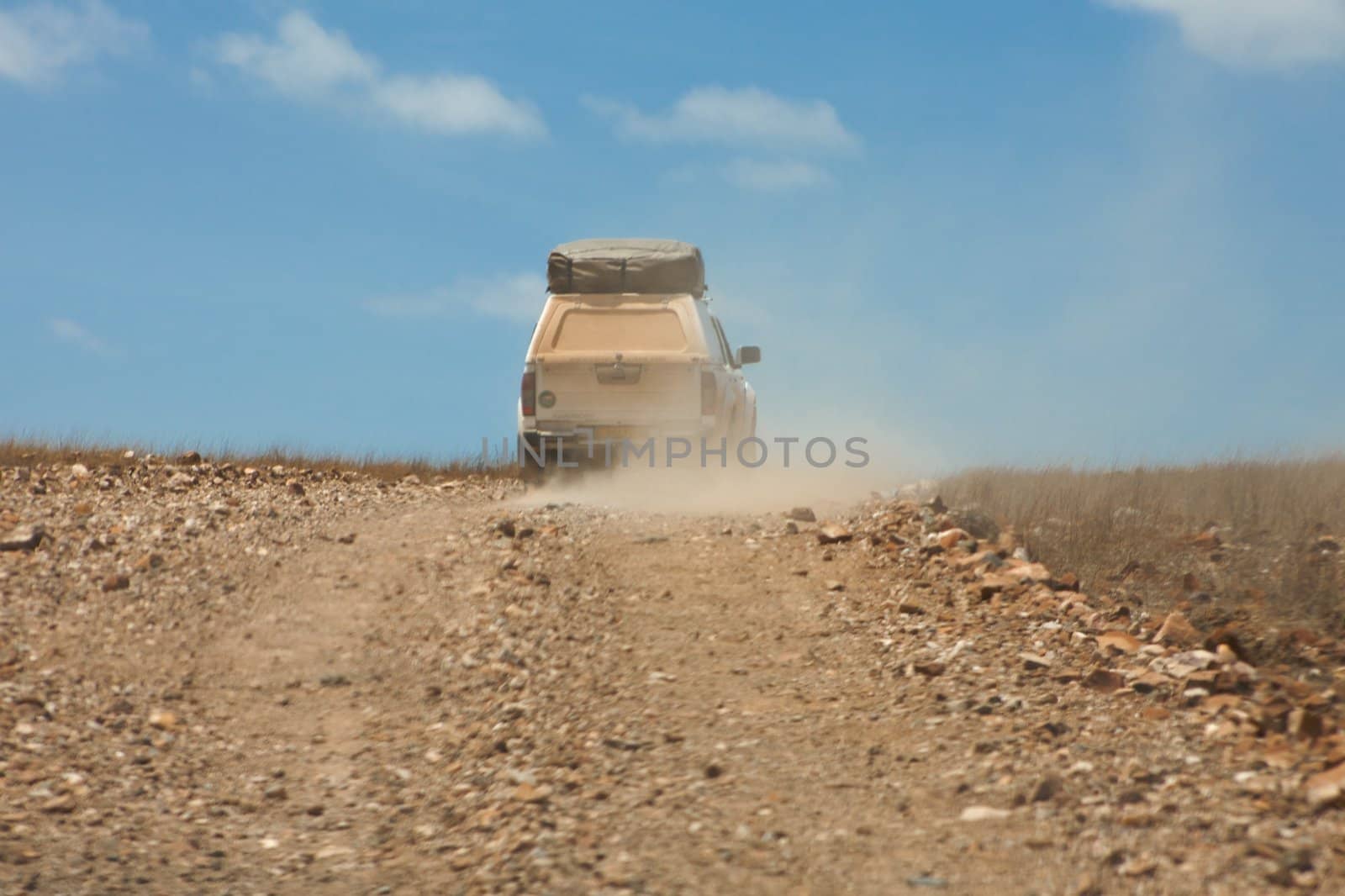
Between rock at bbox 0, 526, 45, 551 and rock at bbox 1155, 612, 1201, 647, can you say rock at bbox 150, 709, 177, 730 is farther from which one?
rock at bbox 1155, 612, 1201, 647

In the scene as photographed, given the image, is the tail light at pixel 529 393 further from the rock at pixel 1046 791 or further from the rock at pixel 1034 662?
the rock at pixel 1046 791

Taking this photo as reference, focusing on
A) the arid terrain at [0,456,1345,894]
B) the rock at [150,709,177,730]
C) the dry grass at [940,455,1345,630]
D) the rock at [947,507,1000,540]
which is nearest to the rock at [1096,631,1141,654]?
the arid terrain at [0,456,1345,894]

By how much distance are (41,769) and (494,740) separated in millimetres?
2469

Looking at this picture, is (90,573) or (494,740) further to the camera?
(90,573)

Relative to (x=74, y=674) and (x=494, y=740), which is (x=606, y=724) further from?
(x=74, y=674)

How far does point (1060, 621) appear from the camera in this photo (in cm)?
841

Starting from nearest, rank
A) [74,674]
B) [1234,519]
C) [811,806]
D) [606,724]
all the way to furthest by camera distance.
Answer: [811,806], [606,724], [74,674], [1234,519]

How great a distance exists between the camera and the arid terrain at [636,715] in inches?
207

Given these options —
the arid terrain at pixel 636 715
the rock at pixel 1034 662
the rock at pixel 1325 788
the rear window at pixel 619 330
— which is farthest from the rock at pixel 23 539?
the rock at pixel 1325 788

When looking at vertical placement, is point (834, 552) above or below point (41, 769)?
above

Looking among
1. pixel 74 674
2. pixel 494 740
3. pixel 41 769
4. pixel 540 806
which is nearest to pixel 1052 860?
pixel 540 806

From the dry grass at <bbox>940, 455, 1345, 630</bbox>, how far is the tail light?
4444mm

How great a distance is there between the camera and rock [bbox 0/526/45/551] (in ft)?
34.7

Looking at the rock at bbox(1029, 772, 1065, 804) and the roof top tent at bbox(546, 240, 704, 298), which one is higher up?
the roof top tent at bbox(546, 240, 704, 298)
